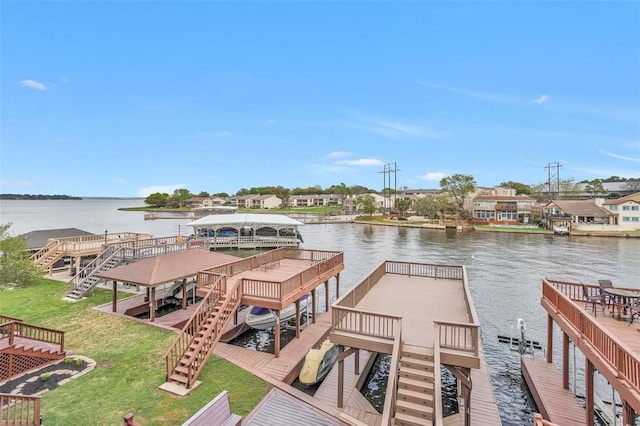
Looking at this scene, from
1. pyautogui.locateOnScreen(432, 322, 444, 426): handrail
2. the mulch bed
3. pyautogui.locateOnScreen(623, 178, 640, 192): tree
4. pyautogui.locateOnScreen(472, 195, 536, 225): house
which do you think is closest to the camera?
pyautogui.locateOnScreen(432, 322, 444, 426): handrail

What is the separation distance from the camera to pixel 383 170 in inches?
4245

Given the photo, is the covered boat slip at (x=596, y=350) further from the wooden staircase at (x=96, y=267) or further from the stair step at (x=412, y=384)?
the wooden staircase at (x=96, y=267)

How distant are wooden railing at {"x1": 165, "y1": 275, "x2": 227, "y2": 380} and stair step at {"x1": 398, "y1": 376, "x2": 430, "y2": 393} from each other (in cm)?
605

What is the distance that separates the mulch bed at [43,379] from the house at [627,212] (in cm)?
6889

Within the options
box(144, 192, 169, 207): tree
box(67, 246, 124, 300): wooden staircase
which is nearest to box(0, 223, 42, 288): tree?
box(67, 246, 124, 300): wooden staircase

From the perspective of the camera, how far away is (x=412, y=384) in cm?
677

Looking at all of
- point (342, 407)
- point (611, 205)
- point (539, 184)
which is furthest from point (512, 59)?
point (539, 184)

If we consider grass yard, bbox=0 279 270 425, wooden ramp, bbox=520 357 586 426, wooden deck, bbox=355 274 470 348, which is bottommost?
wooden ramp, bbox=520 357 586 426

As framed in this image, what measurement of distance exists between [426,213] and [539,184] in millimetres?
56169

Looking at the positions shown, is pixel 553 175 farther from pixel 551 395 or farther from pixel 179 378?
pixel 179 378

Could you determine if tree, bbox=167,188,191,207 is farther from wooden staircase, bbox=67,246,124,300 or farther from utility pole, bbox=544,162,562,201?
utility pole, bbox=544,162,562,201

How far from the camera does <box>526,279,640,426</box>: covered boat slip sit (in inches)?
215

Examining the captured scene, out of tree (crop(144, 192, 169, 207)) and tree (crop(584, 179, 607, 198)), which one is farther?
tree (crop(144, 192, 169, 207))

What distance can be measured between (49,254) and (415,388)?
82.1 feet
